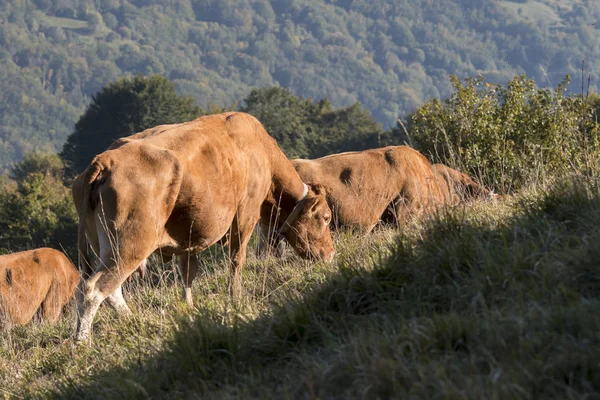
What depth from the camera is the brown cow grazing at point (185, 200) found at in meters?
7.48

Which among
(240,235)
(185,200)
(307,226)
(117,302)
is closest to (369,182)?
(307,226)

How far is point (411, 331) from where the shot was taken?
15.9ft

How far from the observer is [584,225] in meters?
5.81

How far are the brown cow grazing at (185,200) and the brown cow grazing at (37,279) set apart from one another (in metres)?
4.52

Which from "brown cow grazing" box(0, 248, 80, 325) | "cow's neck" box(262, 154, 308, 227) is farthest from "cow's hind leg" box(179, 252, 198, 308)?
"brown cow grazing" box(0, 248, 80, 325)

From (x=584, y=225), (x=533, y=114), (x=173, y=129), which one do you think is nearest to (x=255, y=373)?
(x=584, y=225)

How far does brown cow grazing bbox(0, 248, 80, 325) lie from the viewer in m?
13.4

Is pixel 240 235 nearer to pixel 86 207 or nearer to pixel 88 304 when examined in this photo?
pixel 86 207

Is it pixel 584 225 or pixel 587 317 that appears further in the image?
pixel 584 225

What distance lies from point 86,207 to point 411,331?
Result: 149 inches

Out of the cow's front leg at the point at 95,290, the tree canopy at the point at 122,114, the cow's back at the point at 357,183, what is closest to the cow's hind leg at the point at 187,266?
the cow's front leg at the point at 95,290

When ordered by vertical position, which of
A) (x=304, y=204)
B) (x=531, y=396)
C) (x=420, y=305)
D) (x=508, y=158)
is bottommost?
(x=508, y=158)

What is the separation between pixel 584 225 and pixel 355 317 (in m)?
1.68

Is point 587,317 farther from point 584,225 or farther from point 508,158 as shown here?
point 508,158
